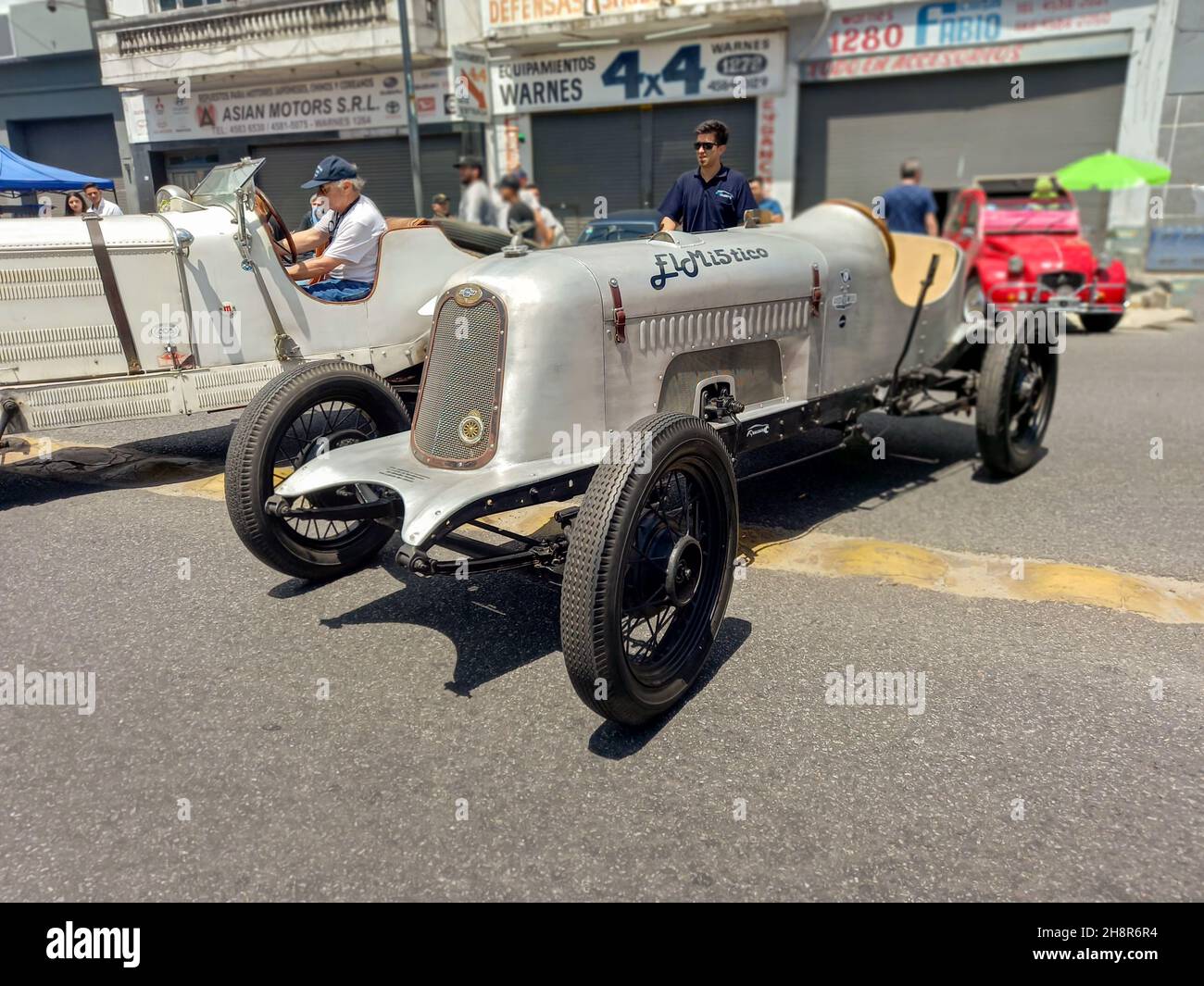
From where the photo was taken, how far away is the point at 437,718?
10.7 feet

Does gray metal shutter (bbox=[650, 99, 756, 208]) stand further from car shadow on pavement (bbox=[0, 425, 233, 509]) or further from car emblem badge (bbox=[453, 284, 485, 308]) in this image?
car emblem badge (bbox=[453, 284, 485, 308])

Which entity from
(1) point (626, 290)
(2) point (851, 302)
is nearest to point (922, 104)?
(2) point (851, 302)

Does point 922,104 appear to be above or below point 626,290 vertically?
above

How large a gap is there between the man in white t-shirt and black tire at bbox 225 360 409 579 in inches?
70.5

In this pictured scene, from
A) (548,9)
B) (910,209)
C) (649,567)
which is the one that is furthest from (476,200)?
(649,567)

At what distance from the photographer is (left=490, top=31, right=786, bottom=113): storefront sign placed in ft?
57.7

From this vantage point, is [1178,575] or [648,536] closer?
[648,536]

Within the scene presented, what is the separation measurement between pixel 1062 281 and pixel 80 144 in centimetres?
2368

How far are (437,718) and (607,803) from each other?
78 centimetres

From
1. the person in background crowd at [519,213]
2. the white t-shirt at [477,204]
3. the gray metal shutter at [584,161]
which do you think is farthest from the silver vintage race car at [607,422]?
the gray metal shutter at [584,161]

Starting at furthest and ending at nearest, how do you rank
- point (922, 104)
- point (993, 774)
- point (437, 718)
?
point (922, 104), point (437, 718), point (993, 774)

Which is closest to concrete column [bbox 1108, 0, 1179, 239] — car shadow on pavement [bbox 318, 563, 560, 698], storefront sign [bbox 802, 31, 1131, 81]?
storefront sign [bbox 802, 31, 1131, 81]
